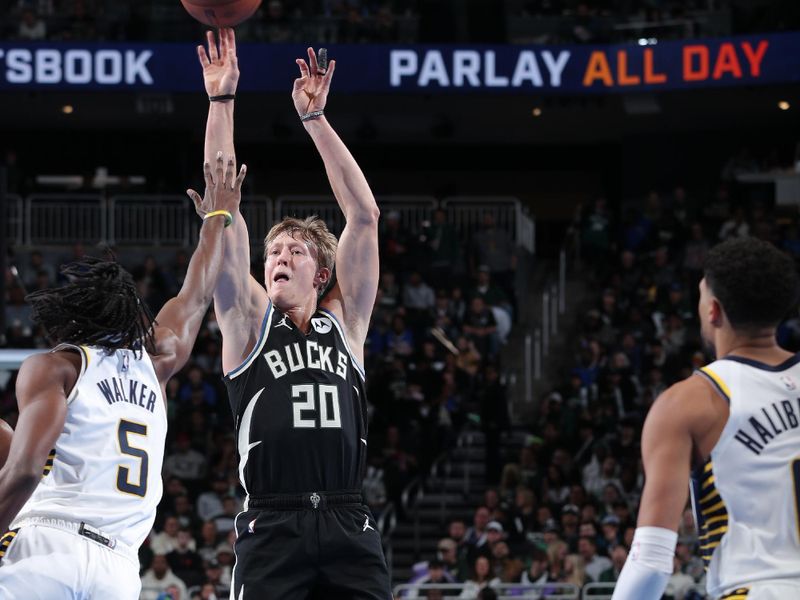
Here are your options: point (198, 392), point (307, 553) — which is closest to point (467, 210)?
point (198, 392)

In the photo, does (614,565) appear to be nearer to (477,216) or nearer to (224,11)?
(224,11)

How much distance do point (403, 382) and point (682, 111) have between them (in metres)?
9.50

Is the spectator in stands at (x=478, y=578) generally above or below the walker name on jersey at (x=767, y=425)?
below

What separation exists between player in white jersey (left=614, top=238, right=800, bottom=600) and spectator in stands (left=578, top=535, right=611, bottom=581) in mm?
9588

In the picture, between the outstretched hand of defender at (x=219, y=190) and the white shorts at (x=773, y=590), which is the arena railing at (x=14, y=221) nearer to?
the outstretched hand of defender at (x=219, y=190)

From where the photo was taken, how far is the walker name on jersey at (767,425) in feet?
12.3

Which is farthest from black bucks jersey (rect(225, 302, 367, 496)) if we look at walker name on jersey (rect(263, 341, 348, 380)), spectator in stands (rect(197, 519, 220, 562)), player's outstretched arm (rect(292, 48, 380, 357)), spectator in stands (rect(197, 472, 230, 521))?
spectator in stands (rect(197, 472, 230, 521))

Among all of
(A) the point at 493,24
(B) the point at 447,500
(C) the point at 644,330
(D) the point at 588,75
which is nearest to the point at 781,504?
(B) the point at 447,500

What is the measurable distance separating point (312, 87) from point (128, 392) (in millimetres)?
1922

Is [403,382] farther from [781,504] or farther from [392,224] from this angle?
[781,504]

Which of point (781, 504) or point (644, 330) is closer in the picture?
point (781, 504)

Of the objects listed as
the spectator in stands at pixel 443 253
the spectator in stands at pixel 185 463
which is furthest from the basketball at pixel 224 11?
the spectator in stands at pixel 443 253

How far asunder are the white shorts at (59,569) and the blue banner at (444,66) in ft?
52.6

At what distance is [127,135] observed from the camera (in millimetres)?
25172
